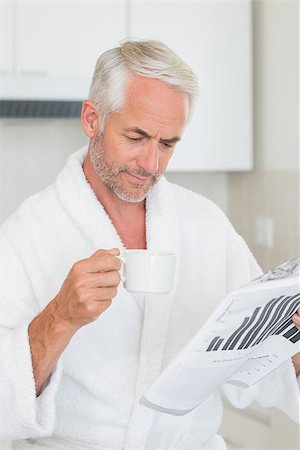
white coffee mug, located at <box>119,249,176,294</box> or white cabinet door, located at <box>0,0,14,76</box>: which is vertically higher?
white cabinet door, located at <box>0,0,14,76</box>

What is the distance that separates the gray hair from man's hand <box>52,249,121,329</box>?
0.39 meters

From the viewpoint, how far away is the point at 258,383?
181cm

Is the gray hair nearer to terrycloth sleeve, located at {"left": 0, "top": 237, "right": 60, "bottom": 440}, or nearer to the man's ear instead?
the man's ear

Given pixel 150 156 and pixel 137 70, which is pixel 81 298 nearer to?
pixel 150 156

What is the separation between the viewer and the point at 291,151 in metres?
3.25

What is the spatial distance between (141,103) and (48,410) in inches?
22.9

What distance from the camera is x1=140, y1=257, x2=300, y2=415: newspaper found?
1.31 metres

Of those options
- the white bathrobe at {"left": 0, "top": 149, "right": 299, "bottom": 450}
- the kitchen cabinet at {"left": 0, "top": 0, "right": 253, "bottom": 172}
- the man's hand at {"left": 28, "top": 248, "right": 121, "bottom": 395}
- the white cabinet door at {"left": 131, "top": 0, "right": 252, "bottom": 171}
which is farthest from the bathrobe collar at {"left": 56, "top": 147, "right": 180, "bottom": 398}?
the white cabinet door at {"left": 131, "top": 0, "right": 252, "bottom": 171}

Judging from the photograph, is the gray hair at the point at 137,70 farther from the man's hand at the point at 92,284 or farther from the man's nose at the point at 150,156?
the man's hand at the point at 92,284

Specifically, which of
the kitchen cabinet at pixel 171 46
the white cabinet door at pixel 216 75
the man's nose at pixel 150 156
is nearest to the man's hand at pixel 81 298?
the man's nose at pixel 150 156

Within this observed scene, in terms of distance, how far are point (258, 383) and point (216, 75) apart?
177 centimetres

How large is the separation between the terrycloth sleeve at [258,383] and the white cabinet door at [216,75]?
1412mm

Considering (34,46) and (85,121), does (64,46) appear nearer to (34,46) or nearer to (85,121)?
(34,46)

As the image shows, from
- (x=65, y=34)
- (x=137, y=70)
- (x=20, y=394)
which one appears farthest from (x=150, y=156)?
(x=65, y=34)
